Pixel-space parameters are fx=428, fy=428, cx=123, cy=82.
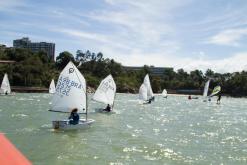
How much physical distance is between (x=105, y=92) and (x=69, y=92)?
16604 millimetres

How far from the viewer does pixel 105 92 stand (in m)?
49.4

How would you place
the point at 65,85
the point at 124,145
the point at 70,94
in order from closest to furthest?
1. the point at 124,145
2. the point at 70,94
3. the point at 65,85

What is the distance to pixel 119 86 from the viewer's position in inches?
7559

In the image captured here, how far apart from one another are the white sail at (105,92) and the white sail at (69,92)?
14.5 m

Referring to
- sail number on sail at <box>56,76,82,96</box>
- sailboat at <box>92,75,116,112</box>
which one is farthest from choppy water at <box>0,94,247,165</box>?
sailboat at <box>92,75,116,112</box>

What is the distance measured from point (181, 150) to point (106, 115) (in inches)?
876

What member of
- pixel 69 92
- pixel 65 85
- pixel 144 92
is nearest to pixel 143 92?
pixel 144 92

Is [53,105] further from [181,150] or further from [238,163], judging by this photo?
[238,163]

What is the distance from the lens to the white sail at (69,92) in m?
32.5

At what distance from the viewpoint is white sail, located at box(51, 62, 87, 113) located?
107 feet

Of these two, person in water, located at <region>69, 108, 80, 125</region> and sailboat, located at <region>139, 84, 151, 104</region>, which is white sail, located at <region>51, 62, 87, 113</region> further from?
sailboat, located at <region>139, 84, 151, 104</region>

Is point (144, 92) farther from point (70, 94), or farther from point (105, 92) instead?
point (70, 94)

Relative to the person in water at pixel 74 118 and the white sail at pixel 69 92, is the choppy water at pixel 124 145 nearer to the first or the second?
the person in water at pixel 74 118

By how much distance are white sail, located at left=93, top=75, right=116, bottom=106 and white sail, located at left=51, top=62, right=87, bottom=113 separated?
1454 cm
